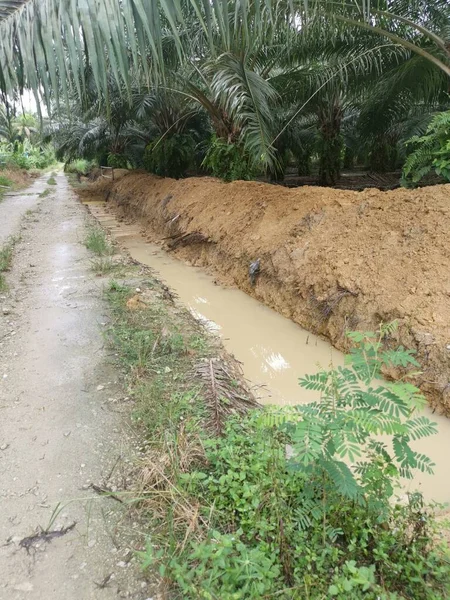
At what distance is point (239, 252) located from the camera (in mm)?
5570

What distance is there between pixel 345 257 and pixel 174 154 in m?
8.55

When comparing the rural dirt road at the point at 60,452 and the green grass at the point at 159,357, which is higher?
the green grass at the point at 159,357

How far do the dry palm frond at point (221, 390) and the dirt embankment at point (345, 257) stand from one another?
1.24 meters

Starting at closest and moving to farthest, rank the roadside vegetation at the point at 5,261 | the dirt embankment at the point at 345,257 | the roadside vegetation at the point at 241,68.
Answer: the roadside vegetation at the point at 241,68
the dirt embankment at the point at 345,257
the roadside vegetation at the point at 5,261

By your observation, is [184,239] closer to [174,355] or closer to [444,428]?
[174,355]

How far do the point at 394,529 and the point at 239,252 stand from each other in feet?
13.9

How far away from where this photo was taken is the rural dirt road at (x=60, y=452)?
158 cm

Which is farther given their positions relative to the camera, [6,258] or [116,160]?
[116,160]

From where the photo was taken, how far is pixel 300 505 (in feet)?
5.76

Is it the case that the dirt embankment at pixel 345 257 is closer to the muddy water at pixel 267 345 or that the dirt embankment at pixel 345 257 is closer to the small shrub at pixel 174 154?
the muddy water at pixel 267 345

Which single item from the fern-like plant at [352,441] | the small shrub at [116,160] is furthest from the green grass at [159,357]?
the small shrub at [116,160]

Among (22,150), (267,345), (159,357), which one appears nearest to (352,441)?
(159,357)

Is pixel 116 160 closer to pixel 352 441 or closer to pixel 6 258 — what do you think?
pixel 6 258

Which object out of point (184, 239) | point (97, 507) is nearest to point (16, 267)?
point (184, 239)
